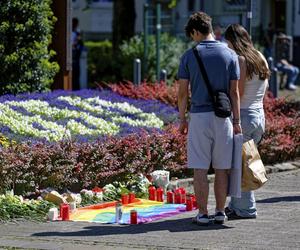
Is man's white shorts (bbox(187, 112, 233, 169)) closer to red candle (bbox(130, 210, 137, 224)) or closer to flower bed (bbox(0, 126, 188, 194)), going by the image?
red candle (bbox(130, 210, 137, 224))

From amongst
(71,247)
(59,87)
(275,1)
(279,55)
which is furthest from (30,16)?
(275,1)

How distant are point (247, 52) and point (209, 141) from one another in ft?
3.50

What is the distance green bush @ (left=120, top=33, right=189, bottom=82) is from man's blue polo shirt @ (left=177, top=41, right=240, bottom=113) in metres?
14.6

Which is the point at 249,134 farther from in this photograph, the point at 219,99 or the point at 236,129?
the point at 219,99

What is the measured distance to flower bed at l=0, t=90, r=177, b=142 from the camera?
447 inches

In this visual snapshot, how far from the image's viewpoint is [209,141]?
887cm

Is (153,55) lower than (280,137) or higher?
higher

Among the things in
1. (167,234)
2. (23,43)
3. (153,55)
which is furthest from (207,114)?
(153,55)

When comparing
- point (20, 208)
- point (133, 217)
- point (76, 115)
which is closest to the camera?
point (133, 217)

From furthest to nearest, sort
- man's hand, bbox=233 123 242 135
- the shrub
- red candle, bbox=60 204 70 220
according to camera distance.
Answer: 1. the shrub
2. red candle, bbox=60 204 70 220
3. man's hand, bbox=233 123 242 135

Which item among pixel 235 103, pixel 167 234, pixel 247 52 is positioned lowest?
pixel 167 234

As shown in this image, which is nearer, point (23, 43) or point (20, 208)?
point (20, 208)

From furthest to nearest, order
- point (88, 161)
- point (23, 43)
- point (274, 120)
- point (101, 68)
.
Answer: point (101, 68), point (23, 43), point (274, 120), point (88, 161)

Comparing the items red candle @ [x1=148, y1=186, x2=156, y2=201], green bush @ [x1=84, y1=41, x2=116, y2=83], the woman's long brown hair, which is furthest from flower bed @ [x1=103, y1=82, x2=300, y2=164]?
green bush @ [x1=84, y1=41, x2=116, y2=83]
